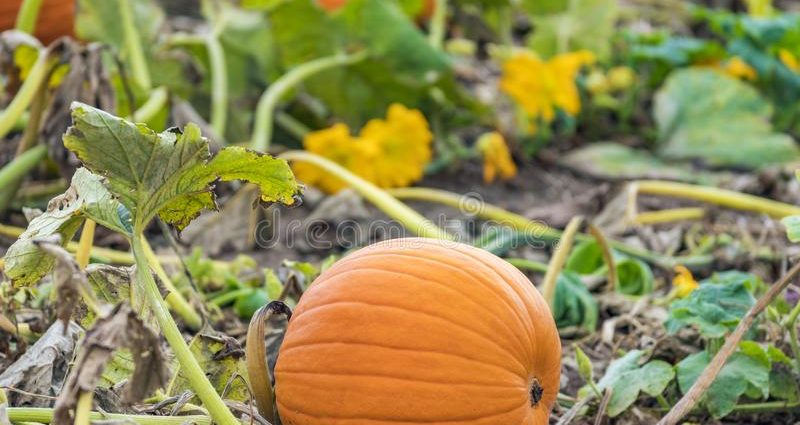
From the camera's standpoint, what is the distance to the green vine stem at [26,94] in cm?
244

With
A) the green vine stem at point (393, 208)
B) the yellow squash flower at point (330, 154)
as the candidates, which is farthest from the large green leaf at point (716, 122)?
the green vine stem at point (393, 208)

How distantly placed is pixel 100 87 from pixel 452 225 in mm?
1070

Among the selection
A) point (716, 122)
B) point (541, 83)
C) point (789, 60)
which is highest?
point (541, 83)

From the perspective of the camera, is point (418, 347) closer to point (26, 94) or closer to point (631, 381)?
point (631, 381)

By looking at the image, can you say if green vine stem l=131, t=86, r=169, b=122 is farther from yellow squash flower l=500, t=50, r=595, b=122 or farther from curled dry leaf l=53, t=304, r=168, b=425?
curled dry leaf l=53, t=304, r=168, b=425

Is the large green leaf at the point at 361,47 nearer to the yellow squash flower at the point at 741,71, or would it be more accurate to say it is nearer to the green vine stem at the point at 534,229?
the green vine stem at the point at 534,229

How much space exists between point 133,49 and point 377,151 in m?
0.81

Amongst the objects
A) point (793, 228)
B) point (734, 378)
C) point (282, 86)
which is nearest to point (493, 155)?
point (282, 86)

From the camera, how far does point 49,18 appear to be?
11.0ft

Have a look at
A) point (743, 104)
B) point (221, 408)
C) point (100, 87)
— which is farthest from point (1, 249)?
point (743, 104)

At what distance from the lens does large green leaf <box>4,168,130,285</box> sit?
1.35m

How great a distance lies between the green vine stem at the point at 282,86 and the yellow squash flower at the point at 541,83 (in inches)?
24.5

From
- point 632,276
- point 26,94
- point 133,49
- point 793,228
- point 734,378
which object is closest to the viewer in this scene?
point 793,228

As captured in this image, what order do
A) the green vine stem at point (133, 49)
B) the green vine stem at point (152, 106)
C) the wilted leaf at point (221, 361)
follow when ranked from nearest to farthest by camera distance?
the wilted leaf at point (221, 361) < the green vine stem at point (152, 106) < the green vine stem at point (133, 49)
